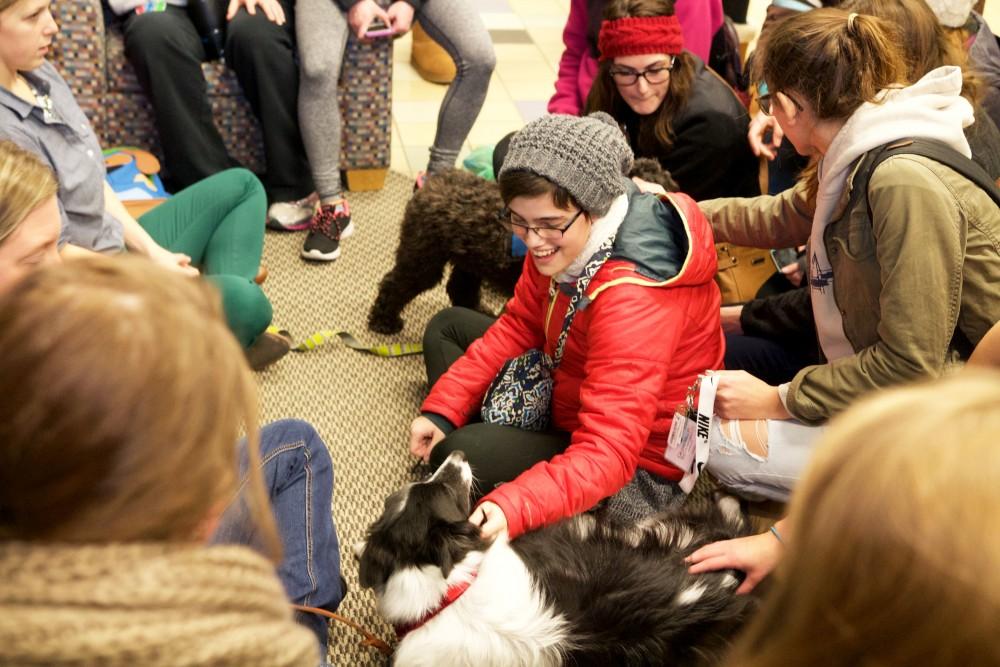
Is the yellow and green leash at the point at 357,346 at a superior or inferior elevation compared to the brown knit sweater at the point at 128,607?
inferior

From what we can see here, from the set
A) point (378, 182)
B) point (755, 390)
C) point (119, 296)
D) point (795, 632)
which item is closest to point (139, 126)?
point (378, 182)

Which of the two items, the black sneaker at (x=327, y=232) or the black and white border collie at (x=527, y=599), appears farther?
the black sneaker at (x=327, y=232)

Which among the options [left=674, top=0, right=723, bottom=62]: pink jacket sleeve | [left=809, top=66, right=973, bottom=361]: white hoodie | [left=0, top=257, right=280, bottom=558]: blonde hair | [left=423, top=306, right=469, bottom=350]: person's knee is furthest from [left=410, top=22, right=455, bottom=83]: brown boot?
[left=0, top=257, right=280, bottom=558]: blonde hair

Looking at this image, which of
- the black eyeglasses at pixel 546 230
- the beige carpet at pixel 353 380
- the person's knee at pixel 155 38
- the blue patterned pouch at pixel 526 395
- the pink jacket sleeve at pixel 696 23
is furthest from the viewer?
the person's knee at pixel 155 38

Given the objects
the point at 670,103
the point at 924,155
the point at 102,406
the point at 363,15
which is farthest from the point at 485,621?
the point at 363,15

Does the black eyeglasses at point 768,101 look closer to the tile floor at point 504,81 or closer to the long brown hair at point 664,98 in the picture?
the long brown hair at point 664,98

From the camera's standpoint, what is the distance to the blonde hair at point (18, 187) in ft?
4.77

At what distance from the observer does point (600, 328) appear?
1639 millimetres

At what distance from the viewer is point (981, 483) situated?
0.51 meters

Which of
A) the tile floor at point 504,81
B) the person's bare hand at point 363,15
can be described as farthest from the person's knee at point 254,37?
the tile floor at point 504,81

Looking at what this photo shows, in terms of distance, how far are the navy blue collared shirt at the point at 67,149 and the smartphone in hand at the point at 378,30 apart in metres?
1.22

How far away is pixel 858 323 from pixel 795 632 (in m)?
1.18

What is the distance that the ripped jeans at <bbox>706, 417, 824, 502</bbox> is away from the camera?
1.67 m

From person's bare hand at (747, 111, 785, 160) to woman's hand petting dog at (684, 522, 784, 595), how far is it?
1455 mm
